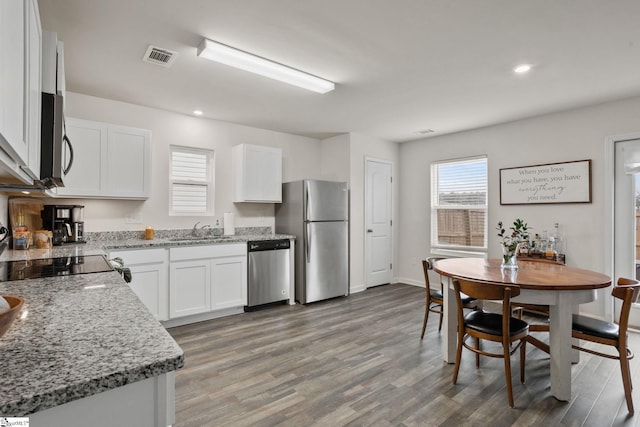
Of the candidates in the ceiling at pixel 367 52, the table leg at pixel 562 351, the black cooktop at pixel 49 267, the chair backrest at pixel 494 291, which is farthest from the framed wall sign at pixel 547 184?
the black cooktop at pixel 49 267

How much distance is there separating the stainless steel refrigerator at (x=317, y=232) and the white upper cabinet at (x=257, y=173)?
25 centimetres

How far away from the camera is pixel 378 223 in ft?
18.4

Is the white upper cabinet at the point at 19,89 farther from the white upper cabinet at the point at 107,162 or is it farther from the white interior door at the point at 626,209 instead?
the white interior door at the point at 626,209

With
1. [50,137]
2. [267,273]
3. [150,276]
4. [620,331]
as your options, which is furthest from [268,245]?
[620,331]

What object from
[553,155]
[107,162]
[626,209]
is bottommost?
[626,209]

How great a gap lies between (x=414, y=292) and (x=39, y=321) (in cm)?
487

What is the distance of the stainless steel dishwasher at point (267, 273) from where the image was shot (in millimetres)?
4180

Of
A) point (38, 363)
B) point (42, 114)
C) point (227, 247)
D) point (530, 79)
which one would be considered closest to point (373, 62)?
point (530, 79)

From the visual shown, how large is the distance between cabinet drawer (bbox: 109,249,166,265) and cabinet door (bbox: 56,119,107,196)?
26.8 inches

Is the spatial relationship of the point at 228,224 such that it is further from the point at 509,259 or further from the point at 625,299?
the point at 625,299

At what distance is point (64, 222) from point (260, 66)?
2406mm

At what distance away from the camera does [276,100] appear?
371 centimetres

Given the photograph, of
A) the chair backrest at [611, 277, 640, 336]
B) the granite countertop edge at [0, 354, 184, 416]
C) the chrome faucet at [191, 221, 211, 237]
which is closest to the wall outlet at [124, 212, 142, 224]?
the chrome faucet at [191, 221, 211, 237]

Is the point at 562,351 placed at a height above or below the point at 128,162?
below
